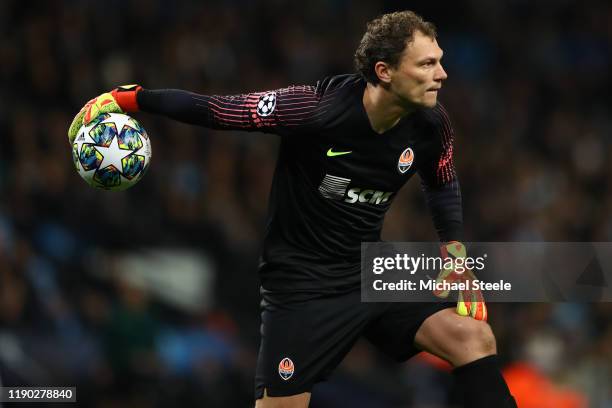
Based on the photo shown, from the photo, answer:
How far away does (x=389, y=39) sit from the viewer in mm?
5105

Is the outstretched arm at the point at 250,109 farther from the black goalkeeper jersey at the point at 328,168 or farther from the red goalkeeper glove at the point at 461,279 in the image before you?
the red goalkeeper glove at the point at 461,279

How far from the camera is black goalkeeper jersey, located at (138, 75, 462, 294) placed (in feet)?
16.9

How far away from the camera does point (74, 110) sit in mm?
10219

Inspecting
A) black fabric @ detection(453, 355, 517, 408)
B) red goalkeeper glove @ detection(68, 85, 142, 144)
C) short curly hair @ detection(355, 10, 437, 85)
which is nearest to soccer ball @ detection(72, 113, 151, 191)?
red goalkeeper glove @ detection(68, 85, 142, 144)

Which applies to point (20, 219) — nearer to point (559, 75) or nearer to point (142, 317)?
point (142, 317)

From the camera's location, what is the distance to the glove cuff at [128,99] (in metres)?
5.30

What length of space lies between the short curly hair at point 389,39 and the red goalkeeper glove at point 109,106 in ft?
3.70

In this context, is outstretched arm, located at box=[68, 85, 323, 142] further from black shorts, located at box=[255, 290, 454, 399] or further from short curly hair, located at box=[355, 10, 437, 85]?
black shorts, located at box=[255, 290, 454, 399]

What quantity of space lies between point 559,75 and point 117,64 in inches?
222

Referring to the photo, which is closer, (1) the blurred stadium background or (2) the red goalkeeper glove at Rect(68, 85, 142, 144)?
(2) the red goalkeeper glove at Rect(68, 85, 142, 144)

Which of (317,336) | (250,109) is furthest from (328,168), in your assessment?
(317,336)

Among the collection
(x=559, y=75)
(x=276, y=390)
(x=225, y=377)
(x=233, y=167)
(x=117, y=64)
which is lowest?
(x=276, y=390)

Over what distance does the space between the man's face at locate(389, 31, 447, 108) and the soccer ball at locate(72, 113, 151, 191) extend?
4.38 feet

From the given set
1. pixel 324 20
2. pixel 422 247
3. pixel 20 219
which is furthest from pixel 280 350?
pixel 324 20
